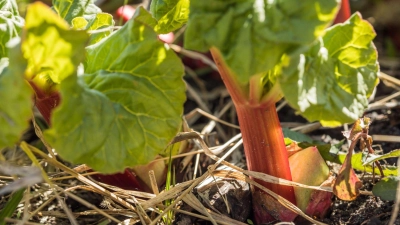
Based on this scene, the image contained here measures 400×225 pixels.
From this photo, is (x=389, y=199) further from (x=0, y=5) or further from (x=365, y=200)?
(x=0, y=5)

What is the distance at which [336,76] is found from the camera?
90 centimetres

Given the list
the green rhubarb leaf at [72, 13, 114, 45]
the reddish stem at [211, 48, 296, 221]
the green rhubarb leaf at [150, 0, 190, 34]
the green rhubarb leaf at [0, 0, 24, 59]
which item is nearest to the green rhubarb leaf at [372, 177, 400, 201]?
the reddish stem at [211, 48, 296, 221]

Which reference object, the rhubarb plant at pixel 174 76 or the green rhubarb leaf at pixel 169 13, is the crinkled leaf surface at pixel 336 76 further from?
the green rhubarb leaf at pixel 169 13

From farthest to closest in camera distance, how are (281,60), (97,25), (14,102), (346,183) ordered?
(97,25)
(346,183)
(281,60)
(14,102)

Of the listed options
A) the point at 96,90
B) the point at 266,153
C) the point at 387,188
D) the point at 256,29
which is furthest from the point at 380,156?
the point at 96,90

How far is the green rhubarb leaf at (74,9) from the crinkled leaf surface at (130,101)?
7.4 inches

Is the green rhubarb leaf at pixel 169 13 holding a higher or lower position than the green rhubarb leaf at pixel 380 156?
higher

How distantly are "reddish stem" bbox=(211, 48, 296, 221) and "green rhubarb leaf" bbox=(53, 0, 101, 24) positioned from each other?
0.35m

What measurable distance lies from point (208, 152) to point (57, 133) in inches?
16.8

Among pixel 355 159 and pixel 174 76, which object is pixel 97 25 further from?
pixel 355 159

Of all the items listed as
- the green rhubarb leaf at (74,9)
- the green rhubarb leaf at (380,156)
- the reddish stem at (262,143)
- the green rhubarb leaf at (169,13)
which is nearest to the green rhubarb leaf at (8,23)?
the green rhubarb leaf at (74,9)

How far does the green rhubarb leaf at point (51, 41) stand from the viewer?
0.77m

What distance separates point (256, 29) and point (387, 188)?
0.48 metres

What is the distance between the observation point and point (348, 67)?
35.4 inches
